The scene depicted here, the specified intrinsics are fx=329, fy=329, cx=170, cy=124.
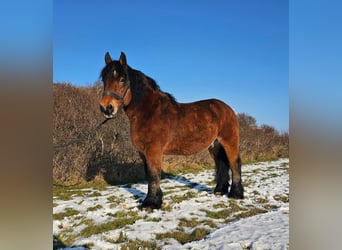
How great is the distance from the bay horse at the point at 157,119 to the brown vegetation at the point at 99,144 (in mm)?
73

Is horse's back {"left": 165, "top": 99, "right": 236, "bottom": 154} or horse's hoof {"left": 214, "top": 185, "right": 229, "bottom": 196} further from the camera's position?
horse's hoof {"left": 214, "top": 185, "right": 229, "bottom": 196}

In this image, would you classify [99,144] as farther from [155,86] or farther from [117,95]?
[155,86]

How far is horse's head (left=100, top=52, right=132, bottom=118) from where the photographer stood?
1.87m

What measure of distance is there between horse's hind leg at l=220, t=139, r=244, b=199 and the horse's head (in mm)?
722

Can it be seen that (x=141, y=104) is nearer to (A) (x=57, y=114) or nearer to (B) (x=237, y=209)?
(A) (x=57, y=114)

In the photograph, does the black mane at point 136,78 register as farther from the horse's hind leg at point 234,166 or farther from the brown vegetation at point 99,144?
the horse's hind leg at point 234,166

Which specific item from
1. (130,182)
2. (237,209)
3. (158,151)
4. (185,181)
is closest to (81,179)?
(130,182)

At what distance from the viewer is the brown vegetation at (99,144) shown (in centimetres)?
188

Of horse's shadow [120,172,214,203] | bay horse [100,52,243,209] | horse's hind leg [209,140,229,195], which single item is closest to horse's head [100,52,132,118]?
bay horse [100,52,243,209]

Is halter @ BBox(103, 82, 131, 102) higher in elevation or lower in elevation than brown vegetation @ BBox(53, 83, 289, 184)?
higher

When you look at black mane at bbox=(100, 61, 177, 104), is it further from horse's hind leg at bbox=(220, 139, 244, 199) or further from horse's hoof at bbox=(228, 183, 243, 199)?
horse's hoof at bbox=(228, 183, 243, 199)

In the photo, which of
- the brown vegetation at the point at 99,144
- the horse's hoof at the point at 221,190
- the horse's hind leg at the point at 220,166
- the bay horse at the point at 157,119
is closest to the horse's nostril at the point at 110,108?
the bay horse at the point at 157,119

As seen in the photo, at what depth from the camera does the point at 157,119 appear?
1.96 metres
